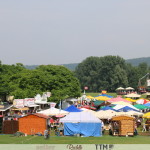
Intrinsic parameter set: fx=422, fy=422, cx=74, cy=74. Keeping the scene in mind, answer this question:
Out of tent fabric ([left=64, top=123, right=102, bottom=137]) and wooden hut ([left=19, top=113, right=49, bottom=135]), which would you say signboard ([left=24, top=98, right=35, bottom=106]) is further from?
tent fabric ([left=64, top=123, right=102, bottom=137])

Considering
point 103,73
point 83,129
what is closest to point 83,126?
point 83,129

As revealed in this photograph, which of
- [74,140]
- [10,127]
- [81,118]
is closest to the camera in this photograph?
[74,140]

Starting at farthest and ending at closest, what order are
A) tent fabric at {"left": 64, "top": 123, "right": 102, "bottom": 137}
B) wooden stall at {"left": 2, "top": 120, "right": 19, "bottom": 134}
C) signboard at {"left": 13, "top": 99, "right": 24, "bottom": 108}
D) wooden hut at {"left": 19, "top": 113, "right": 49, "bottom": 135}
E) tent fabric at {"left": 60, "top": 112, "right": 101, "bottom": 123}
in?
signboard at {"left": 13, "top": 99, "right": 24, "bottom": 108}
wooden stall at {"left": 2, "top": 120, "right": 19, "bottom": 134}
wooden hut at {"left": 19, "top": 113, "right": 49, "bottom": 135}
tent fabric at {"left": 60, "top": 112, "right": 101, "bottom": 123}
tent fabric at {"left": 64, "top": 123, "right": 102, "bottom": 137}

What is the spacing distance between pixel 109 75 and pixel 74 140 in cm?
11033

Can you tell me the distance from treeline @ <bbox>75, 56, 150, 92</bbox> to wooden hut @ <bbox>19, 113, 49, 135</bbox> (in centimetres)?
10074

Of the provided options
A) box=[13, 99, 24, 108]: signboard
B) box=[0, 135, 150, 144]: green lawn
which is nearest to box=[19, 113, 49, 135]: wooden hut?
box=[0, 135, 150, 144]: green lawn

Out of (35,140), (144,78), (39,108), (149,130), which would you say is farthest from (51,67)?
(144,78)

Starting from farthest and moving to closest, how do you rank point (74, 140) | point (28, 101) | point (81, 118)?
1. point (28, 101)
2. point (81, 118)
3. point (74, 140)

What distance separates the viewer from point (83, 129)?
30953mm

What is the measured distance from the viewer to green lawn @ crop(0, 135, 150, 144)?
2693 cm

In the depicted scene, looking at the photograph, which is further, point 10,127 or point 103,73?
point 103,73

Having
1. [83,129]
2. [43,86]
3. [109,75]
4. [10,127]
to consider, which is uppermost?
[109,75]

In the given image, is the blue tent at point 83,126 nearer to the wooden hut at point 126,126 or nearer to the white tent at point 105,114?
the wooden hut at point 126,126

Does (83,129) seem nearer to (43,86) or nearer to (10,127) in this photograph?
(10,127)
